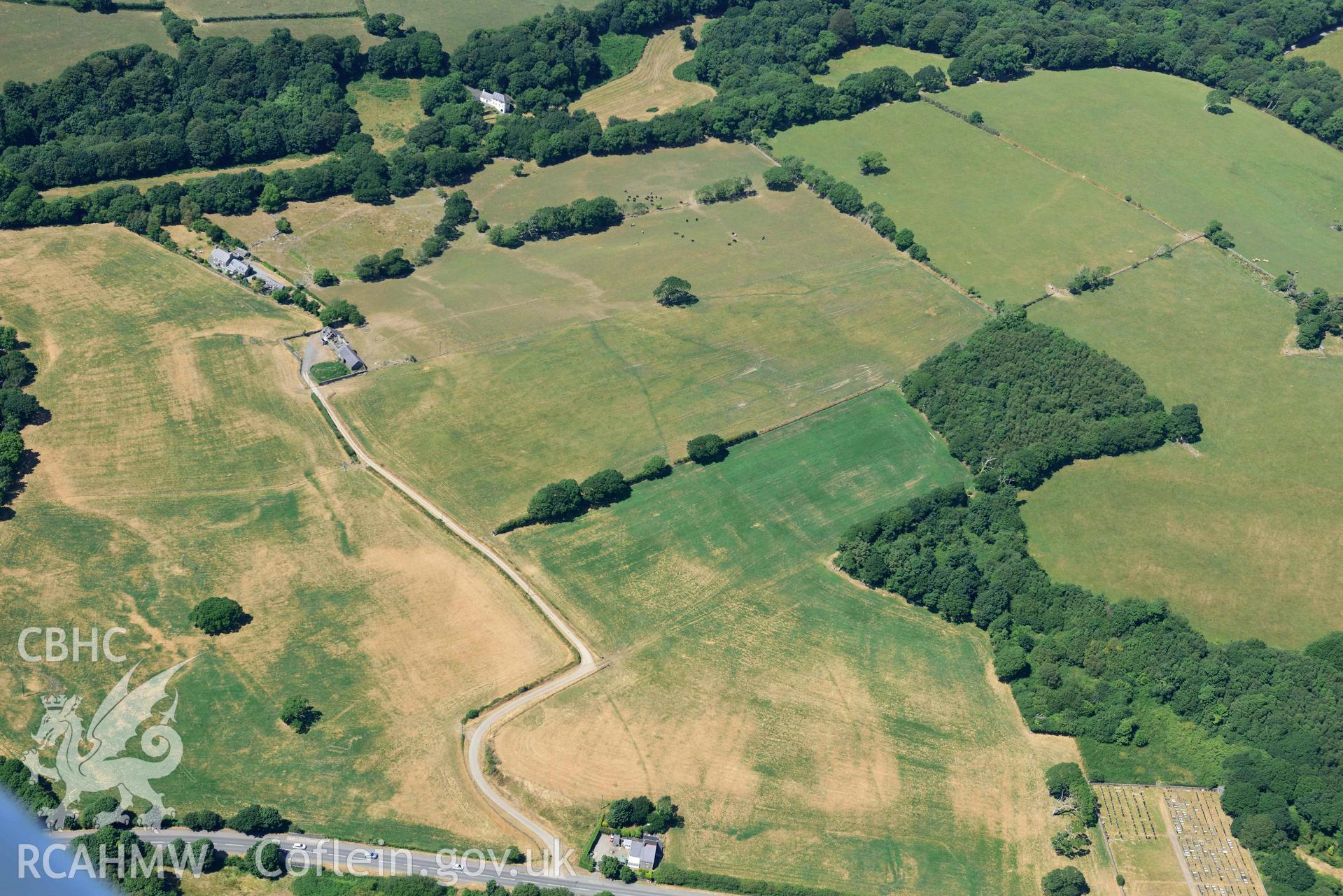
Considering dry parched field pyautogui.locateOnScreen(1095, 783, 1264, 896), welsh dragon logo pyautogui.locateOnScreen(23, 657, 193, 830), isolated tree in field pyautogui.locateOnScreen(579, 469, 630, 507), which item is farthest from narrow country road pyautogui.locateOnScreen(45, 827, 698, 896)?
isolated tree in field pyautogui.locateOnScreen(579, 469, 630, 507)

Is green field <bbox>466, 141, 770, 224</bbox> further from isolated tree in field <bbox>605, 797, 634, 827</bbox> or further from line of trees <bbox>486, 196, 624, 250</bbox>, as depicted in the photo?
isolated tree in field <bbox>605, 797, 634, 827</bbox>

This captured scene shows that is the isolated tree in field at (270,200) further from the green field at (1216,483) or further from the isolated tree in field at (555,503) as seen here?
the green field at (1216,483)

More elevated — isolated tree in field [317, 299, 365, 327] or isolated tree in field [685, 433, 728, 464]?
isolated tree in field [317, 299, 365, 327]

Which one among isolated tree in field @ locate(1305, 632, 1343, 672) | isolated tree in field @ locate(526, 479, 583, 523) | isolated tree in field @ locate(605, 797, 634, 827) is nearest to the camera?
isolated tree in field @ locate(605, 797, 634, 827)

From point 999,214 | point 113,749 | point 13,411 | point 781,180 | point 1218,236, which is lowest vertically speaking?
point 113,749

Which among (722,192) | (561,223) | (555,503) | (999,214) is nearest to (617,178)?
(722,192)

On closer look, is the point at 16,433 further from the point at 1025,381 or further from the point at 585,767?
the point at 1025,381

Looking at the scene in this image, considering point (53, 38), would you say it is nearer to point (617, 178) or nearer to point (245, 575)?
point (617, 178)

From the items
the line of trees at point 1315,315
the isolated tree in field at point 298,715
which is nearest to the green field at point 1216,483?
the line of trees at point 1315,315
